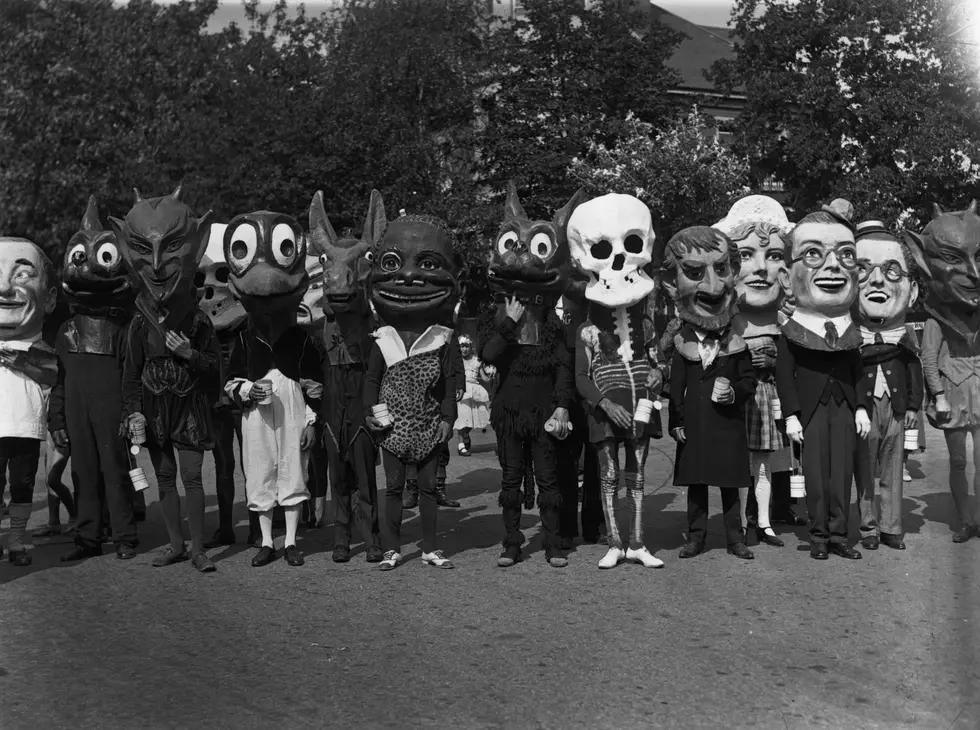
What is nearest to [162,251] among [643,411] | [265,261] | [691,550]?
[265,261]

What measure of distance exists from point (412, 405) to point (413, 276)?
0.88 metres

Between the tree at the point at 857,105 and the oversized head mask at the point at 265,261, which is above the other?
the tree at the point at 857,105

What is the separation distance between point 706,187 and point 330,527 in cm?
2302

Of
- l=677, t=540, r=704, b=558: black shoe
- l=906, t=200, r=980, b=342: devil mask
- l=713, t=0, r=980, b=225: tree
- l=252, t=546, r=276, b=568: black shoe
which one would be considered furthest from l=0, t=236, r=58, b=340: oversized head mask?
l=713, t=0, r=980, b=225: tree

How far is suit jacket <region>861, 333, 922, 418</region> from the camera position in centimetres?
944

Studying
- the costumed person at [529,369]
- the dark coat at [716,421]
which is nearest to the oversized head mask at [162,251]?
the costumed person at [529,369]

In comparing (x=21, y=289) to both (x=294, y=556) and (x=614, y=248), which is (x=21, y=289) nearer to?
(x=294, y=556)

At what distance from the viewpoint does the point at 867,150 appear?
33906mm

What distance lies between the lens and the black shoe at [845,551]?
9023 mm

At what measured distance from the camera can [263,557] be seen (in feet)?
29.9

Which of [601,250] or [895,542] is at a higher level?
[601,250]

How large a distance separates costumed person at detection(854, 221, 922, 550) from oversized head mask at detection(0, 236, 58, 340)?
19.6ft

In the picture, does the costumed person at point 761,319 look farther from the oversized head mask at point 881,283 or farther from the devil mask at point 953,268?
the devil mask at point 953,268

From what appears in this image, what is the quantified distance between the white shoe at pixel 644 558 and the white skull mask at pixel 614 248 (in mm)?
1696
